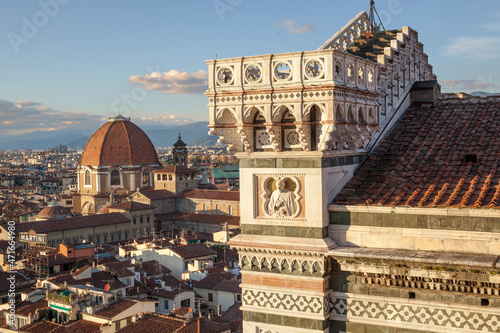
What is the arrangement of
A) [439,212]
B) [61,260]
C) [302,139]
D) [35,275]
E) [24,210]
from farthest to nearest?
[24,210]
[61,260]
[35,275]
[302,139]
[439,212]

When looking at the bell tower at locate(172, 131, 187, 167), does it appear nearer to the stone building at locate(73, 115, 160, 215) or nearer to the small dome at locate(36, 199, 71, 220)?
the stone building at locate(73, 115, 160, 215)

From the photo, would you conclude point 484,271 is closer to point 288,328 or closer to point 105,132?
point 288,328

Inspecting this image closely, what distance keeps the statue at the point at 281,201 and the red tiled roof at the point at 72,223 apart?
42.0m

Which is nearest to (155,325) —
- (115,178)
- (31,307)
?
(31,307)

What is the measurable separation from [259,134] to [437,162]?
6.69ft

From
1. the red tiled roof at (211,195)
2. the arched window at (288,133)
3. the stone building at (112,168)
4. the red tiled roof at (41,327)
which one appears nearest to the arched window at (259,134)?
the arched window at (288,133)

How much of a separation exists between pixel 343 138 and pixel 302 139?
1.94 ft

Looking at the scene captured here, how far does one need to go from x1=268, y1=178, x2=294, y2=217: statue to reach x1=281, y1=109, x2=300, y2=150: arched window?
1.31 feet

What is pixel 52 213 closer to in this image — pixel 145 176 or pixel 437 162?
pixel 145 176

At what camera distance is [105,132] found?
65625 mm

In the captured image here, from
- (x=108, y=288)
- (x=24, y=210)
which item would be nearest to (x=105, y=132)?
(x=24, y=210)

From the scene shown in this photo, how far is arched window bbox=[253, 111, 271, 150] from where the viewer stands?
646 cm

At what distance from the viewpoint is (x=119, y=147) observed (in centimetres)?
6394

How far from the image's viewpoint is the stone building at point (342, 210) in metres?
5.48
